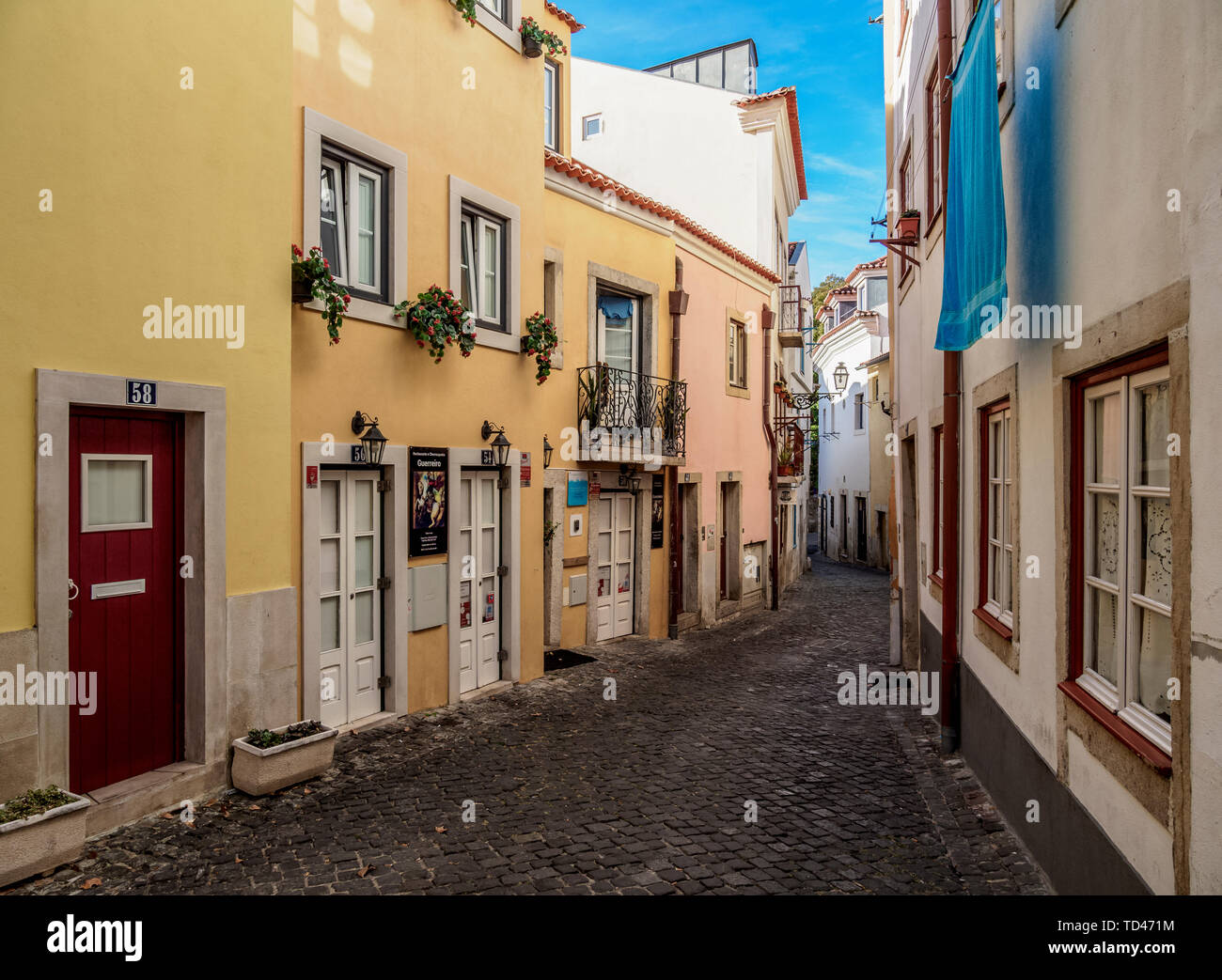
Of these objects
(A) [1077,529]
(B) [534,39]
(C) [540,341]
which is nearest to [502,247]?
(C) [540,341]

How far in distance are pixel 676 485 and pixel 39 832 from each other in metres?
10.9

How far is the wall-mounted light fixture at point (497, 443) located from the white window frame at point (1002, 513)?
5006mm

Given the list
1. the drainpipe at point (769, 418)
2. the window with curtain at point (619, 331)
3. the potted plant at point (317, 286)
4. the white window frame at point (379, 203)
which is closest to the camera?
the potted plant at point (317, 286)

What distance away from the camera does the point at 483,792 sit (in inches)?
248

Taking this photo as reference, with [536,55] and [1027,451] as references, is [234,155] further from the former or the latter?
[1027,451]

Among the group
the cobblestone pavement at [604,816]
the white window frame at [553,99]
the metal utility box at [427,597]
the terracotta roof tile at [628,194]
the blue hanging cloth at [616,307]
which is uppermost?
the white window frame at [553,99]

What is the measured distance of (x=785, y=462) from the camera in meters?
22.2

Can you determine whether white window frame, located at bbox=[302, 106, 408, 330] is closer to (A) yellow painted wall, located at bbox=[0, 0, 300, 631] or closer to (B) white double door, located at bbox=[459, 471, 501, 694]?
(A) yellow painted wall, located at bbox=[0, 0, 300, 631]

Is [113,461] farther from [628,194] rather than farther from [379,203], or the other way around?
[628,194]

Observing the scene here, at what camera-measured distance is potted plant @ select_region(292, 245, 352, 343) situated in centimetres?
660

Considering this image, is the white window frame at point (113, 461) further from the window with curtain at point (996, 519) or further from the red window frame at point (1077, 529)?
the window with curtain at point (996, 519)

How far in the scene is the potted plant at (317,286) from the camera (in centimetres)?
660

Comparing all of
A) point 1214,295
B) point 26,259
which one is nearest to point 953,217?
point 1214,295

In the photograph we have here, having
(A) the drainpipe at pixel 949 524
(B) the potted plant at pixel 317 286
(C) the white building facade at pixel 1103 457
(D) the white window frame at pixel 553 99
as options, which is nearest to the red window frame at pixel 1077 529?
(C) the white building facade at pixel 1103 457
